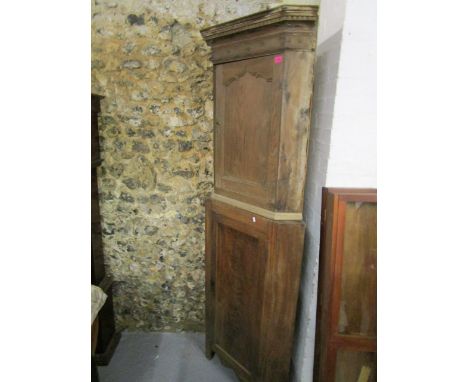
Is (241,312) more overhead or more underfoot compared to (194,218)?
more underfoot

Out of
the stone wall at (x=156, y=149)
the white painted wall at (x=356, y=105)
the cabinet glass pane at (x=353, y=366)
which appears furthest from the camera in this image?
the stone wall at (x=156, y=149)

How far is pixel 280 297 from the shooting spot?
59.5 inches

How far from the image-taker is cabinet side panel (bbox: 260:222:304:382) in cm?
144

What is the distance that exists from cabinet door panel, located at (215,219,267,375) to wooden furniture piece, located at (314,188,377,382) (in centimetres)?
32

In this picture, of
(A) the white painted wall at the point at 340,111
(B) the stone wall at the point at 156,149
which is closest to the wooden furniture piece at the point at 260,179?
(A) the white painted wall at the point at 340,111

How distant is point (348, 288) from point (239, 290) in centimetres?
60

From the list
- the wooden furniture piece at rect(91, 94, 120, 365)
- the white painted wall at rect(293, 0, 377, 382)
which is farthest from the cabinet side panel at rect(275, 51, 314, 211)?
the wooden furniture piece at rect(91, 94, 120, 365)

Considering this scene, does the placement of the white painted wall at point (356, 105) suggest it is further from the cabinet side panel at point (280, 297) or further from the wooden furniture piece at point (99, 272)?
the wooden furniture piece at point (99, 272)

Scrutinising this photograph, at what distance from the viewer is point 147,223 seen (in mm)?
2174

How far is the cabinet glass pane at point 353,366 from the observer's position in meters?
1.45

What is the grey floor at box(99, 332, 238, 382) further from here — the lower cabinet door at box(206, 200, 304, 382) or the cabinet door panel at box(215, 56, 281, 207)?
the cabinet door panel at box(215, 56, 281, 207)

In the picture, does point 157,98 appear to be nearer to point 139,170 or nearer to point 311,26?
point 139,170
